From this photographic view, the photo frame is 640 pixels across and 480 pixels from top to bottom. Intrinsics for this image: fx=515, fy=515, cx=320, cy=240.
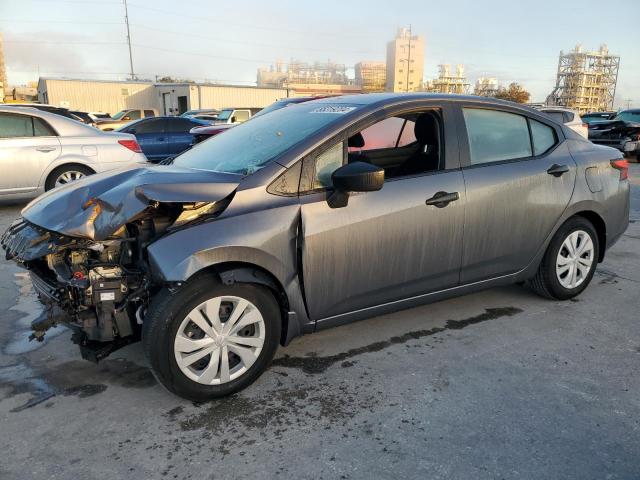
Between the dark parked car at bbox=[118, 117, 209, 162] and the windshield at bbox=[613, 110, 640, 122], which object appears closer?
the dark parked car at bbox=[118, 117, 209, 162]

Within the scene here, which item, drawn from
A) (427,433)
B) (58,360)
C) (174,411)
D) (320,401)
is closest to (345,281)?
(320,401)

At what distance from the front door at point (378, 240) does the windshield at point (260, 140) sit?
281 millimetres

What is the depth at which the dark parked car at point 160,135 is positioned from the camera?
1365 cm

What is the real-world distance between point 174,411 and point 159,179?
128 centimetres

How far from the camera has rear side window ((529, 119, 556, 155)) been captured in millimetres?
3980

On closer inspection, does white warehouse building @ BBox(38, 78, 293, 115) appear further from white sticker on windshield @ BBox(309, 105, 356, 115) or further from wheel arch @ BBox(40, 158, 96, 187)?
white sticker on windshield @ BBox(309, 105, 356, 115)

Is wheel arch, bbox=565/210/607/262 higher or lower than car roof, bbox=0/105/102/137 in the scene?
lower

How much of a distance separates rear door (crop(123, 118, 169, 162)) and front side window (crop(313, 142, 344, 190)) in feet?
37.4

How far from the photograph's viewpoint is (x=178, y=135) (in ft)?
46.3

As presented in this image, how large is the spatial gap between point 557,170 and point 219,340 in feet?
9.35

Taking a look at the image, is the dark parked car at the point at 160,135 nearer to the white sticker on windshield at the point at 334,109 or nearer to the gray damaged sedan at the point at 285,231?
the gray damaged sedan at the point at 285,231

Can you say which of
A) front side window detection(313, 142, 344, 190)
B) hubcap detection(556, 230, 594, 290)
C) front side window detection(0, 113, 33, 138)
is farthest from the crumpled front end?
front side window detection(0, 113, 33, 138)

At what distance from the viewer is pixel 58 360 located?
335cm

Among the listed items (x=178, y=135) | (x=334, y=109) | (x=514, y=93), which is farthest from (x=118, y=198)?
(x=514, y=93)
